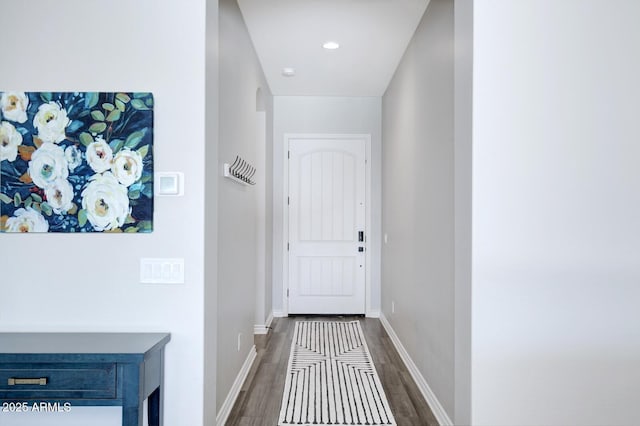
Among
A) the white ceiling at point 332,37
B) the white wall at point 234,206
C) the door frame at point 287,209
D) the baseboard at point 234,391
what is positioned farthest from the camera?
the door frame at point 287,209

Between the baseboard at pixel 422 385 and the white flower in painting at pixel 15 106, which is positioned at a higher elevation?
the white flower in painting at pixel 15 106

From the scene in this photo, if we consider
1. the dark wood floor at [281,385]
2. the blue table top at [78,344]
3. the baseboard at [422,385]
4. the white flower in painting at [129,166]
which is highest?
the white flower in painting at [129,166]

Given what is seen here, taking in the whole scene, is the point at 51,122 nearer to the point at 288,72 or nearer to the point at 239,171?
the point at 239,171

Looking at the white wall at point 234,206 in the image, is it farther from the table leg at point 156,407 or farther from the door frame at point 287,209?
the door frame at point 287,209

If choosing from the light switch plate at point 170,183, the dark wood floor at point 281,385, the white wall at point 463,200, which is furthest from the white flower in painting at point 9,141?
the white wall at point 463,200

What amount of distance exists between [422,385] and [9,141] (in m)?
2.85

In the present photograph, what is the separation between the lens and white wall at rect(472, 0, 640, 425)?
1.73m

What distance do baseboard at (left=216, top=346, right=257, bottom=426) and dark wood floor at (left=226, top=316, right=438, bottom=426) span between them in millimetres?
32

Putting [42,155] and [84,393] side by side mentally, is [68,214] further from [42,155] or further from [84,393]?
[84,393]

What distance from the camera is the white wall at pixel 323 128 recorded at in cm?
516

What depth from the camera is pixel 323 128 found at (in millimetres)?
5176

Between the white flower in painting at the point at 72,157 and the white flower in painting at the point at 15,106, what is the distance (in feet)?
0.84

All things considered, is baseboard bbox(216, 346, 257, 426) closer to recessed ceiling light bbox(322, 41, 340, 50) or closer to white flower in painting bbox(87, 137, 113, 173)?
white flower in painting bbox(87, 137, 113, 173)

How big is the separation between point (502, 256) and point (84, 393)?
69.1 inches
